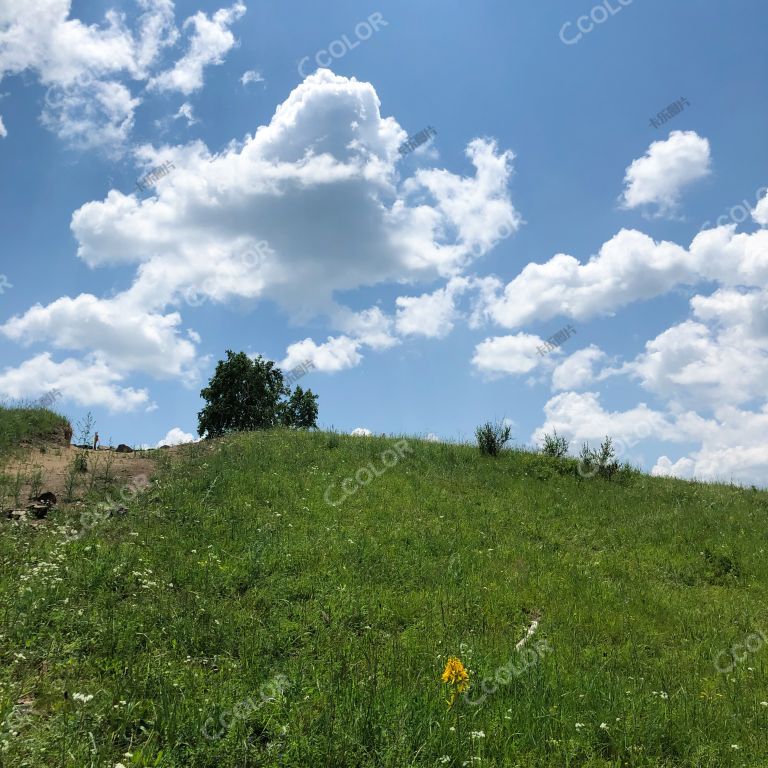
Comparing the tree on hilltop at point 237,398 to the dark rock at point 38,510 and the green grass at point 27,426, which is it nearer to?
the green grass at point 27,426

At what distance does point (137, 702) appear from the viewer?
511 cm

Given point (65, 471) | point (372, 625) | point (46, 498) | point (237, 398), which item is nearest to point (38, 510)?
point (46, 498)

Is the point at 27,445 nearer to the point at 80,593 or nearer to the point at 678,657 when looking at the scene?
the point at 80,593

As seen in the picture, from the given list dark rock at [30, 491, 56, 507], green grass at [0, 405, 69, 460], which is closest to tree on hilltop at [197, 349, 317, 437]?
green grass at [0, 405, 69, 460]

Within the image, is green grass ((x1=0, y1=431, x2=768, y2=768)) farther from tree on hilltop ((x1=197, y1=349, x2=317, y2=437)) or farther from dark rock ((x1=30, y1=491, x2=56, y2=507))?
tree on hilltop ((x1=197, y1=349, x2=317, y2=437))

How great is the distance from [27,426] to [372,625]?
666 inches

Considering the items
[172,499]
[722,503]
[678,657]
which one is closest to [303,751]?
[678,657]

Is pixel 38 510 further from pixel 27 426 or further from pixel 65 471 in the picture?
pixel 27 426

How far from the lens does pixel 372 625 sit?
827cm

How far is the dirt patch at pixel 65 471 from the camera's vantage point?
13.9 metres

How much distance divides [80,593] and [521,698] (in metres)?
6.27

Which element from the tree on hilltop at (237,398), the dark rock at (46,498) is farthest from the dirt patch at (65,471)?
the tree on hilltop at (237,398)

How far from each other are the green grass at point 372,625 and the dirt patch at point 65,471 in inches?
51.9

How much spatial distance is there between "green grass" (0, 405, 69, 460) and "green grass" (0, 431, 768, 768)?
6.59 m
